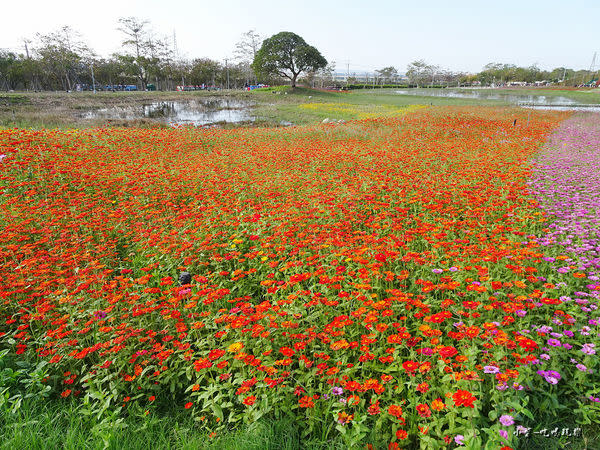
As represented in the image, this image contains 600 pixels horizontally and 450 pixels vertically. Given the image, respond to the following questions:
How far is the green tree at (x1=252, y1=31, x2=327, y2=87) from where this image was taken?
46.9 meters

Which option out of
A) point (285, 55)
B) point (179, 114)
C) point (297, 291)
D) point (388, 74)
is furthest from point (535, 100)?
point (388, 74)

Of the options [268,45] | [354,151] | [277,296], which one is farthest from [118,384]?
[268,45]

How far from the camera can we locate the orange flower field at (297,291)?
7.06 feet

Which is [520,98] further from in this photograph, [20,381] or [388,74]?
[388,74]

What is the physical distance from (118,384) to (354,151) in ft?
Answer: 28.6

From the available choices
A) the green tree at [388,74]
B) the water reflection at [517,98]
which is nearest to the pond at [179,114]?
the water reflection at [517,98]

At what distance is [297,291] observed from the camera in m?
2.97

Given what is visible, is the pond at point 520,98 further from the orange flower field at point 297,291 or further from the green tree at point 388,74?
the green tree at point 388,74

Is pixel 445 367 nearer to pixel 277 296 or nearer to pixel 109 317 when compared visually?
pixel 277 296

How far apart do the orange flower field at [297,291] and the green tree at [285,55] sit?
4382cm

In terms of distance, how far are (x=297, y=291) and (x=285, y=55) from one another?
51177 millimetres

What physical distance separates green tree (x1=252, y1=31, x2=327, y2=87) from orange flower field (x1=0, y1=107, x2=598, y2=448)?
4382cm

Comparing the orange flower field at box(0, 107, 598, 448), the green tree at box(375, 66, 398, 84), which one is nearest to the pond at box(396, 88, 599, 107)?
the orange flower field at box(0, 107, 598, 448)

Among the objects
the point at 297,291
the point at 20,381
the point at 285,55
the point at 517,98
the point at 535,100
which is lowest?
the point at 20,381
